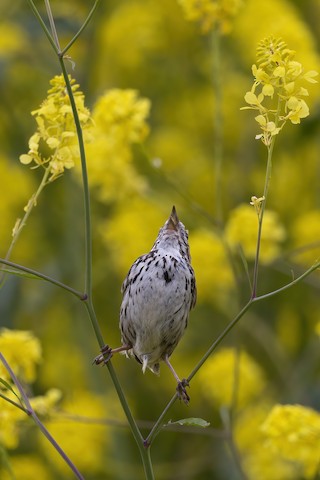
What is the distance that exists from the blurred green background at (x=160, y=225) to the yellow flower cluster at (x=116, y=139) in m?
0.44

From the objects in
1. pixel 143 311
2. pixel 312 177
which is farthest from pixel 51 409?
pixel 312 177

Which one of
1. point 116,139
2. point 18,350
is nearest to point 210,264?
point 116,139

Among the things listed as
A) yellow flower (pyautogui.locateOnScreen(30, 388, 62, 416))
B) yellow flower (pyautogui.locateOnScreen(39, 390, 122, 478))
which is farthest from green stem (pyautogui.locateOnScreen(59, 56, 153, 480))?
yellow flower (pyautogui.locateOnScreen(39, 390, 122, 478))

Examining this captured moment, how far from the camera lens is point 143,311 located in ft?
11.5

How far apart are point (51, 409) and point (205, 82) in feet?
11.9

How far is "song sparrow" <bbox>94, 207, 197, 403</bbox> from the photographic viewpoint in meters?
3.51

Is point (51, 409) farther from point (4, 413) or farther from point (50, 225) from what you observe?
point (50, 225)

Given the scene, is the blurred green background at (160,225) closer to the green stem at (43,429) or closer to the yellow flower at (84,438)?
the yellow flower at (84,438)

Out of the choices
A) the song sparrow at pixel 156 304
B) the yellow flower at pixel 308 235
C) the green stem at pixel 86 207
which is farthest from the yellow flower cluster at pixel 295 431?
the yellow flower at pixel 308 235

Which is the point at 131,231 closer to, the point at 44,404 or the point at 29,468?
the point at 29,468

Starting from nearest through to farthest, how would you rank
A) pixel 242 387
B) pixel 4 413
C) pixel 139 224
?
pixel 4 413, pixel 242 387, pixel 139 224

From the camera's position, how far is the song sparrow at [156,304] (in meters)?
3.51

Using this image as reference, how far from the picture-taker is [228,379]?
530 centimetres

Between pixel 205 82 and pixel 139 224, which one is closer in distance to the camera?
pixel 139 224
